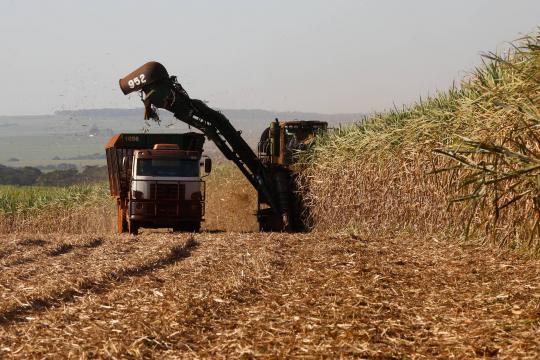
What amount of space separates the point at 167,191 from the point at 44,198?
15.2m

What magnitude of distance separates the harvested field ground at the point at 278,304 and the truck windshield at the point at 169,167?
6.91 m

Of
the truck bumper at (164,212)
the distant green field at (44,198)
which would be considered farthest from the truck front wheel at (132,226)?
the distant green field at (44,198)

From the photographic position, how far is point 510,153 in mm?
8227

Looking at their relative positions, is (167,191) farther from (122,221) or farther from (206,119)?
(206,119)

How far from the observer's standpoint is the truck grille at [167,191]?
75.1ft

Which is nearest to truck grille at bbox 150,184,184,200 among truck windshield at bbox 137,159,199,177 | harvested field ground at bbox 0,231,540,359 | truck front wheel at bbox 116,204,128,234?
truck windshield at bbox 137,159,199,177

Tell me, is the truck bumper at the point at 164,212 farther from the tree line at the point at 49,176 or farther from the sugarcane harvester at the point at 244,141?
the tree line at the point at 49,176

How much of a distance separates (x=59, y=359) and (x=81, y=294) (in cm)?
387

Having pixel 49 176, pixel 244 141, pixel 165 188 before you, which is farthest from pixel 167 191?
pixel 49 176

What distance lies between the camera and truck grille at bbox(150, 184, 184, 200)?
22.9 m

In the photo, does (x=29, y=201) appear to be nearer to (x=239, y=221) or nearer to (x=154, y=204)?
(x=239, y=221)

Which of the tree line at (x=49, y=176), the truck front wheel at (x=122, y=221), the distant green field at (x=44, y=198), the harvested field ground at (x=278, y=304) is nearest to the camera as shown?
the harvested field ground at (x=278, y=304)

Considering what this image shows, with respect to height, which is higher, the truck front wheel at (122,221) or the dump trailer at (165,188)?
the dump trailer at (165,188)

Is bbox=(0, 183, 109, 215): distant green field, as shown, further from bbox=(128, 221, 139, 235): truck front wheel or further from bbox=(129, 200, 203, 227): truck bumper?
bbox=(129, 200, 203, 227): truck bumper
